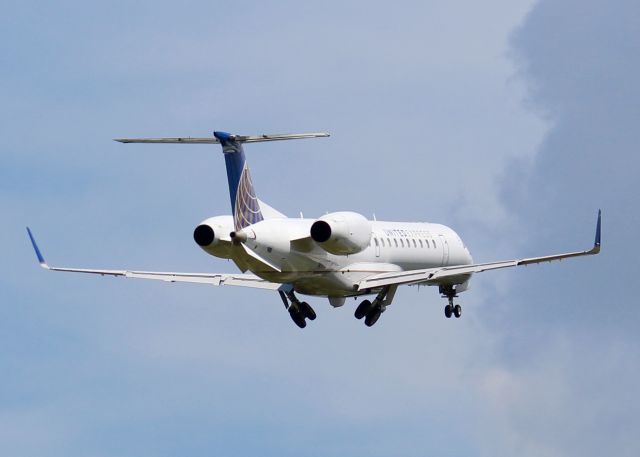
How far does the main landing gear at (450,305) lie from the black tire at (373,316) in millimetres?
7130

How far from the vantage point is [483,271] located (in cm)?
5791

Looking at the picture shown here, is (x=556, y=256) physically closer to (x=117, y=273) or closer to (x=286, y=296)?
(x=286, y=296)

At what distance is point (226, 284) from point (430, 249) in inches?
362

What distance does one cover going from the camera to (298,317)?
58125 millimetres

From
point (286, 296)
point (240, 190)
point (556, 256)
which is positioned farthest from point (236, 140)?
point (556, 256)

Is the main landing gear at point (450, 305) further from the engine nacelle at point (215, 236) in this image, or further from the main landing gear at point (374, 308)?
the engine nacelle at point (215, 236)

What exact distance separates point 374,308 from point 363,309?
1.35ft

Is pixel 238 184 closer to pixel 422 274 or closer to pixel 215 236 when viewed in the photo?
pixel 215 236

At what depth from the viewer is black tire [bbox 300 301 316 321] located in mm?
58188

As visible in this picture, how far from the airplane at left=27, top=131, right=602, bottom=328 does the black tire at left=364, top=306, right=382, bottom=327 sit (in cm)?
4

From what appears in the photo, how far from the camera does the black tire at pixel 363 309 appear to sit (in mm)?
59188

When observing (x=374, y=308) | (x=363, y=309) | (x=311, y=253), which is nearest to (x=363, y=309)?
(x=363, y=309)

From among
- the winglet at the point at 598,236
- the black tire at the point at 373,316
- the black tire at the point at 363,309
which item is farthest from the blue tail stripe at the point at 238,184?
the winglet at the point at 598,236

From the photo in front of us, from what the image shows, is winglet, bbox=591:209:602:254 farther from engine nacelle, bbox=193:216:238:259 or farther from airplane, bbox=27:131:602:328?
engine nacelle, bbox=193:216:238:259
